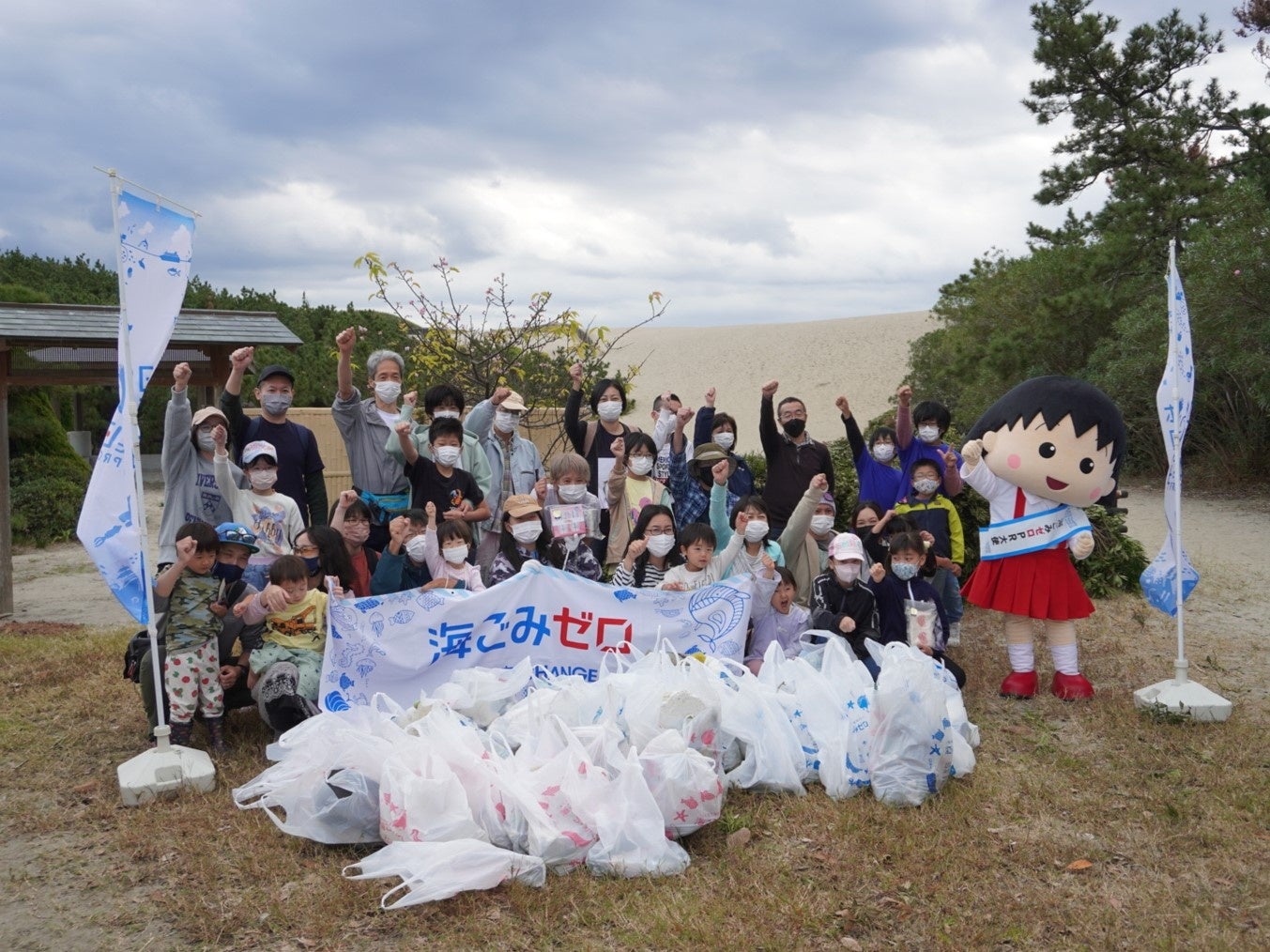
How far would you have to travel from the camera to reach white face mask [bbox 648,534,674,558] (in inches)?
225

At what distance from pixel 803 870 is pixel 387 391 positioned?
3.67 m

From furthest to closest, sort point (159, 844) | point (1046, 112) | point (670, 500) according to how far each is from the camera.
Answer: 1. point (1046, 112)
2. point (670, 500)
3. point (159, 844)

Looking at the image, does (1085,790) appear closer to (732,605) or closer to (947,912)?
(947,912)

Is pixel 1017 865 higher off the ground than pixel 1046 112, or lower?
lower

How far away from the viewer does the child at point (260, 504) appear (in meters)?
5.52

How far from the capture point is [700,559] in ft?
18.4

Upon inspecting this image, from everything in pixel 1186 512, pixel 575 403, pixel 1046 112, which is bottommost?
pixel 1186 512

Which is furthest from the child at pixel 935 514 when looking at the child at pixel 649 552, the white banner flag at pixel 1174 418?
the child at pixel 649 552

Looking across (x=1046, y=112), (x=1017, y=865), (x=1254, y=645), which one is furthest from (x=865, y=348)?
(x=1017, y=865)

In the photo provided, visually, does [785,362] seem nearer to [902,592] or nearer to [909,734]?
[902,592]

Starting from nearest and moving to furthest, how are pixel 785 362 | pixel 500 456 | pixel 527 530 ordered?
pixel 527 530
pixel 500 456
pixel 785 362

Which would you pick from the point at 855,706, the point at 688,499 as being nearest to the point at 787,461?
the point at 688,499

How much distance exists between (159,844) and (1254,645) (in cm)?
719

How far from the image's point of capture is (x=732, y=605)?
5.40 metres
